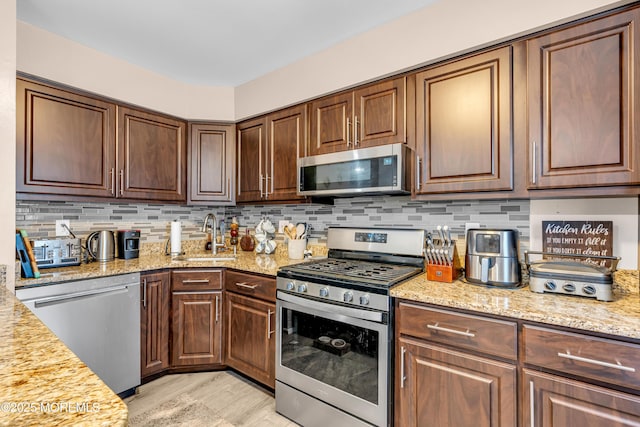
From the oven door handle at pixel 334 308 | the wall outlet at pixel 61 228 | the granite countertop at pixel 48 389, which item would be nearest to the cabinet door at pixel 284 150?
the oven door handle at pixel 334 308

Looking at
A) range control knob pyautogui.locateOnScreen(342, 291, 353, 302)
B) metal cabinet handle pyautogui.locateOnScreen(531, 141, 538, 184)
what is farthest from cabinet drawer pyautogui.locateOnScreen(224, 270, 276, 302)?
metal cabinet handle pyautogui.locateOnScreen(531, 141, 538, 184)

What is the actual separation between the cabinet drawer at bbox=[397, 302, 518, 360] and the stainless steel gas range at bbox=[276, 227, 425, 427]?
0.34 feet

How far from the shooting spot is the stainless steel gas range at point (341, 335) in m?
1.58

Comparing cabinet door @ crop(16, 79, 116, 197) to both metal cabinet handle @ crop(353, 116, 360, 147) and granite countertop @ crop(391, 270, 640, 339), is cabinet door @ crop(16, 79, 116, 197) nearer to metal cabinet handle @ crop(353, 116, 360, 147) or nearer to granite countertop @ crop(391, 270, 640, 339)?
metal cabinet handle @ crop(353, 116, 360, 147)

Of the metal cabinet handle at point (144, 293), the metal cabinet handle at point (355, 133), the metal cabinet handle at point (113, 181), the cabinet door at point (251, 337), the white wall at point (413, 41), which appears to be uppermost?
the white wall at point (413, 41)

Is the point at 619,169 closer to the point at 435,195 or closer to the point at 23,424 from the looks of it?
the point at 435,195

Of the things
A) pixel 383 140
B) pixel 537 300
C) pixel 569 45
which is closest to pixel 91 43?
pixel 383 140

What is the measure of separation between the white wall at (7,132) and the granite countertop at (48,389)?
1069 mm

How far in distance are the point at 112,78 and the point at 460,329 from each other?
277 cm

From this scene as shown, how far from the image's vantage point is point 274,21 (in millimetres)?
1957

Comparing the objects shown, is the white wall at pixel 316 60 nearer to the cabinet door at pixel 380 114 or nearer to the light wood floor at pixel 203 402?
the cabinet door at pixel 380 114

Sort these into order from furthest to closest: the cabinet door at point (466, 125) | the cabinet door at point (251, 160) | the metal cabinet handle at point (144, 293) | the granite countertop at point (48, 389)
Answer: the cabinet door at point (251, 160) → the metal cabinet handle at point (144, 293) → the cabinet door at point (466, 125) → the granite countertop at point (48, 389)

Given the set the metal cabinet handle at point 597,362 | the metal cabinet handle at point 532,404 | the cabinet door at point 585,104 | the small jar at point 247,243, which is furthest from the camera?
the small jar at point 247,243

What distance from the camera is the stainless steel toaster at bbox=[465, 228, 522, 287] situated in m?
1.55
